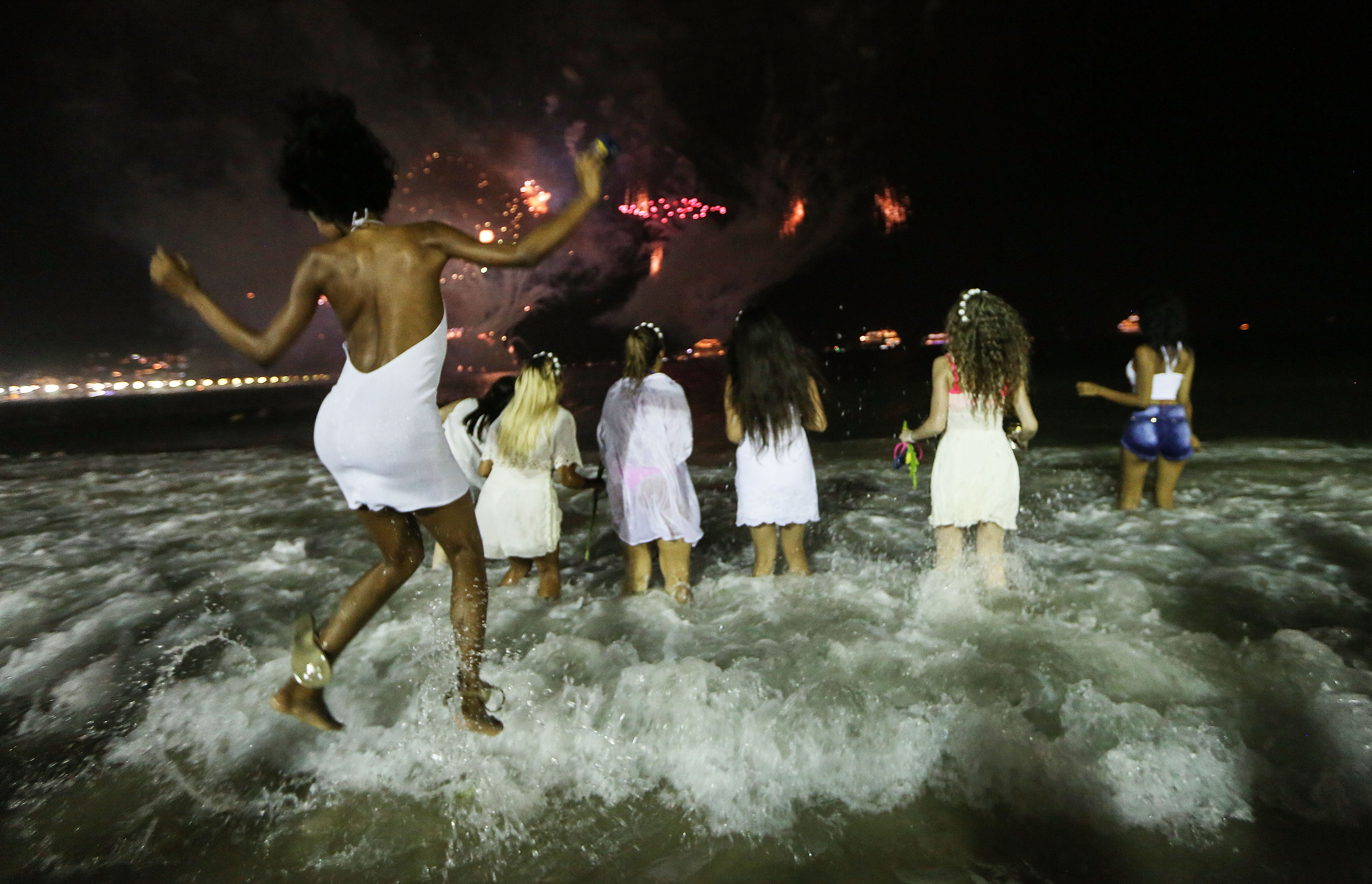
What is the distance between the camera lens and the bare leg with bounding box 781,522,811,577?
551cm

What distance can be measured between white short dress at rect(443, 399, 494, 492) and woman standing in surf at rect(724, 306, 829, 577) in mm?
2136

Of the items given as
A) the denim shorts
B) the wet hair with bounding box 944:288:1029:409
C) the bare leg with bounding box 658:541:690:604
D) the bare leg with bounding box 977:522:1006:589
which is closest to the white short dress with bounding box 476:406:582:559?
the bare leg with bounding box 658:541:690:604

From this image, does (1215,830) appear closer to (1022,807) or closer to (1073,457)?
(1022,807)

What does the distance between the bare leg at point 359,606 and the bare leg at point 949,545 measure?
3673 millimetres

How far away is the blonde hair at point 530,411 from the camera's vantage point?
212 inches

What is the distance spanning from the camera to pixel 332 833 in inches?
111

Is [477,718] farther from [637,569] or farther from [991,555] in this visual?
[991,555]

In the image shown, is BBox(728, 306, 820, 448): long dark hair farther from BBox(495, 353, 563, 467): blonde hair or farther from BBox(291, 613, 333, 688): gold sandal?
BBox(291, 613, 333, 688): gold sandal

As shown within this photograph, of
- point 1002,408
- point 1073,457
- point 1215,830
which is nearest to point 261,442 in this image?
point 1073,457

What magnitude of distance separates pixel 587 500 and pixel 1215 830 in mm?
8503

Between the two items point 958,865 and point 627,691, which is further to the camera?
point 627,691

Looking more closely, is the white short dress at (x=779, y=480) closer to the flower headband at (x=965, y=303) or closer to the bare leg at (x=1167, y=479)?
Answer: the flower headband at (x=965, y=303)

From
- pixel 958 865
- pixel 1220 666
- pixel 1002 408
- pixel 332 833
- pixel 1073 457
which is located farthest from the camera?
pixel 1073 457

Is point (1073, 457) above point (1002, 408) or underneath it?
underneath
